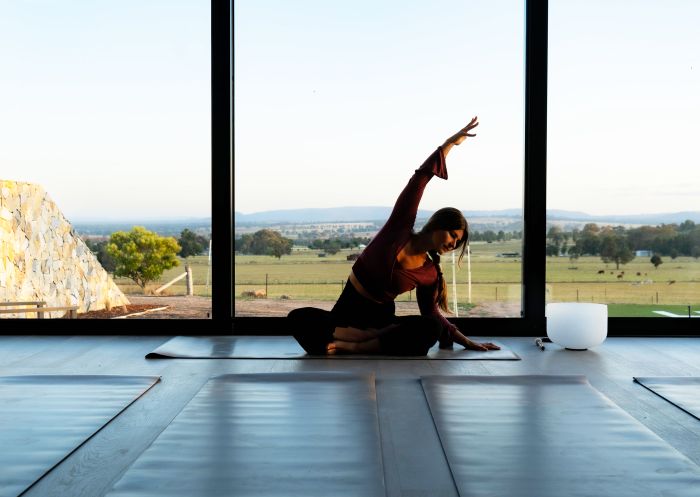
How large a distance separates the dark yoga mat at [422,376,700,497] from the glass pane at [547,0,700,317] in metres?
1.56

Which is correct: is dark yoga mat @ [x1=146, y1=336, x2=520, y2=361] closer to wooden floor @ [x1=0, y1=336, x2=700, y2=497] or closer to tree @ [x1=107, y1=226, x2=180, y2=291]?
wooden floor @ [x1=0, y1=336, x2=700, y2=497]

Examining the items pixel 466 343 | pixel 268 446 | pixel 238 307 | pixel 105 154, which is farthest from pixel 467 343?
pixel 105 154

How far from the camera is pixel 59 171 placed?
449cm

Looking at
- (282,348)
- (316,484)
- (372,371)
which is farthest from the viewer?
(282,348)

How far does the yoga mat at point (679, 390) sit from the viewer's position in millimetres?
2791

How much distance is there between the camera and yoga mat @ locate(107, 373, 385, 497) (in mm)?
1940

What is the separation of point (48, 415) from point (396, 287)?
5.21 feet

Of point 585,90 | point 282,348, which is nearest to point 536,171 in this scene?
point 585,90

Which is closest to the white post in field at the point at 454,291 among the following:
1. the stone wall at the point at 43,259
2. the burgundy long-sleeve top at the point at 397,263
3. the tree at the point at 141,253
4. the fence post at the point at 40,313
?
the burgundy long-sleeve top at the point at 397,263

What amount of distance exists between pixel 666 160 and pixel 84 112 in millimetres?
3041

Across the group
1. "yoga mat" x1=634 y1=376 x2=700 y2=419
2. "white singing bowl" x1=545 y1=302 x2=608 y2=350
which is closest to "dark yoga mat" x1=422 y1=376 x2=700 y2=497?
"yoga mat" x1=634 y1=376 x2=700 y2=419

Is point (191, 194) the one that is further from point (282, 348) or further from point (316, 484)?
point (316, 484)

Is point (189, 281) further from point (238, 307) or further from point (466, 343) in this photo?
point (466, 343)

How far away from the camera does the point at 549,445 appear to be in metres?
2.30
